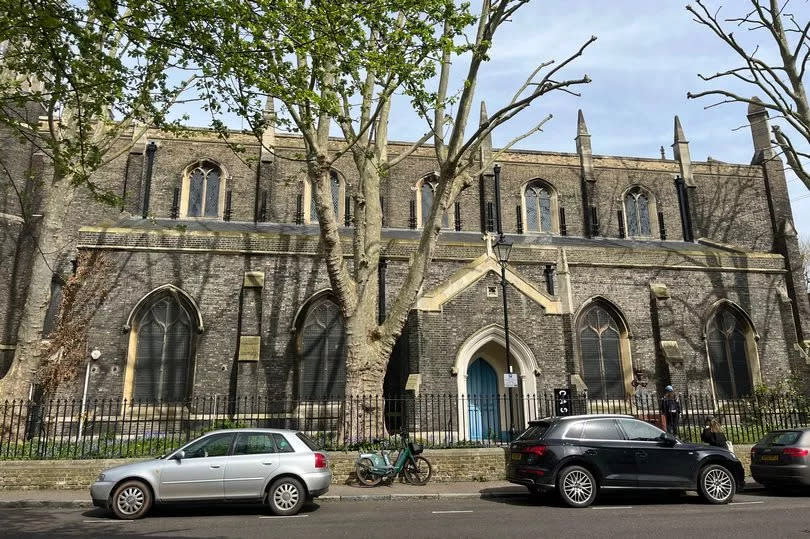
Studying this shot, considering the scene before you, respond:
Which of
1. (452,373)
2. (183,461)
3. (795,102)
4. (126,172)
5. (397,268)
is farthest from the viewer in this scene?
(126,172)

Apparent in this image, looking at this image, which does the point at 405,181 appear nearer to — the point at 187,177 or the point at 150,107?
the point at 187,177

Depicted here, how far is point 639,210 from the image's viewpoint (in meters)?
26.3

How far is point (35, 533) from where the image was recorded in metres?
7.35

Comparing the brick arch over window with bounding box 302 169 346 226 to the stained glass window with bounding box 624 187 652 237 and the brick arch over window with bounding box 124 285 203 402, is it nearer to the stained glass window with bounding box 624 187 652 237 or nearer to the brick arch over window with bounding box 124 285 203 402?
the brick arch over window with bounding box 124 285 203 402

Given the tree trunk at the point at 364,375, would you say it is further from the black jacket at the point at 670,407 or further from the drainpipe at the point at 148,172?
the drainpipe at the point at 148,172

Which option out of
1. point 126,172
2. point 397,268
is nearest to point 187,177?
point 126,172

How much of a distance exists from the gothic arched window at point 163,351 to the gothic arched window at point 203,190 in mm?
5751

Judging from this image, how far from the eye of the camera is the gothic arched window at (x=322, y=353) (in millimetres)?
17688

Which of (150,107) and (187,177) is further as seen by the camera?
(187,177)

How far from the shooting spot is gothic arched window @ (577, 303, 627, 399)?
64.4 ft

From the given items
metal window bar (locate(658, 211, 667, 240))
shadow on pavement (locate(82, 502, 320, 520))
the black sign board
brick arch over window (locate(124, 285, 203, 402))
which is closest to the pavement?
shadow on pavement (locate(82, 502, 320, 520))

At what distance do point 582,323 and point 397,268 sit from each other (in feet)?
22.1

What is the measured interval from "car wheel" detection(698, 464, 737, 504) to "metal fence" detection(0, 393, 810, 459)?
3541 millimetres

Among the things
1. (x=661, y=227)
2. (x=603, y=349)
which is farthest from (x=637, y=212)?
(x=603, y=349)
